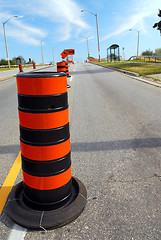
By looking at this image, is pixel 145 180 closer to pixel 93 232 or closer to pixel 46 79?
pixel 93 232

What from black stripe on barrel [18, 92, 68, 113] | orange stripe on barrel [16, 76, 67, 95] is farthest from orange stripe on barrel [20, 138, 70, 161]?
orange stripe on barrel [16, 76, 67, 95]

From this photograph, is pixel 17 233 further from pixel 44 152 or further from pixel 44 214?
pixel 44 152

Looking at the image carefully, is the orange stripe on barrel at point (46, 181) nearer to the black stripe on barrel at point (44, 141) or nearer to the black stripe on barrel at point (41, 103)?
the black stripe on barrel at point (44, 141)

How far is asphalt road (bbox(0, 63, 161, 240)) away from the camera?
6.57 ft

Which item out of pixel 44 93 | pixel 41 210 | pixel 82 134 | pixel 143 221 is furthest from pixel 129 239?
pixel 82 134

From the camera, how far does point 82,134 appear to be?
4422 mm

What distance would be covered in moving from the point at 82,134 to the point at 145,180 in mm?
1903

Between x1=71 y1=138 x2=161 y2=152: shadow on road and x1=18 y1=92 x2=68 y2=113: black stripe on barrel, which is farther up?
x1=18 y1=92 x2=68 y2=113: black stripe on barrel

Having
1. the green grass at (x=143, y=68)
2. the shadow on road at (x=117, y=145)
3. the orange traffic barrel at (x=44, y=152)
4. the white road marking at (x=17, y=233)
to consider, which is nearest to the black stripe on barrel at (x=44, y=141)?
the orange traffic barrel at (x=44, y=152)

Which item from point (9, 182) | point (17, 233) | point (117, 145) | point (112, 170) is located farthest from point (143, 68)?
point (17, 233)

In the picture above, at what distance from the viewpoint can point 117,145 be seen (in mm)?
3838

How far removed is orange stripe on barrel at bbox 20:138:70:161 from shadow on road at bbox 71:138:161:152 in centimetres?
160

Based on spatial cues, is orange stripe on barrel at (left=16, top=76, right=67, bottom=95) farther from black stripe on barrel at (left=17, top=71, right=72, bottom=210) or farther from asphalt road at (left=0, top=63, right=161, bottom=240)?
asphalt road at (left=0, top=63, right=161, bottom=240)

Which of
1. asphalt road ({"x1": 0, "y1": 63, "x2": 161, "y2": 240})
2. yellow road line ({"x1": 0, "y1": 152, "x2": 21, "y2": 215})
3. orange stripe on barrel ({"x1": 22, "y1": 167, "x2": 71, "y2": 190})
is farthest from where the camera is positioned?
yellow road line ({"x1": 0, "y1": 152, "x2": 21, "y2": 215})
